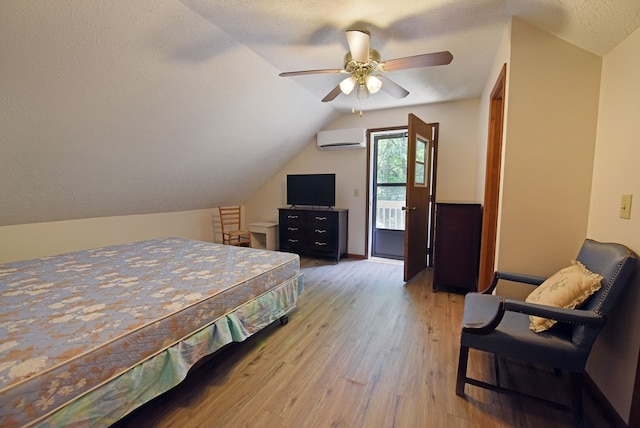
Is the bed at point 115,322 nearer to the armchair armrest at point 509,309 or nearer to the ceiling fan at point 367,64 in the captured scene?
the armchair armrest at point 509,309

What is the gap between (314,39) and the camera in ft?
7.33

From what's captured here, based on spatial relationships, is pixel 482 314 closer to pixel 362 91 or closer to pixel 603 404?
pixel 603 404

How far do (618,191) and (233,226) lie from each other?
5.00m

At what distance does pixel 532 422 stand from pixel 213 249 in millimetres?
2647

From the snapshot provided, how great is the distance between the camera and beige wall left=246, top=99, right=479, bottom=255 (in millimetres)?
3742

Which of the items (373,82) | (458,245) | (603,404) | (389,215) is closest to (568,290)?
(603,404)

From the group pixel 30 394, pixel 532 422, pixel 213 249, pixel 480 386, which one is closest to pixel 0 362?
pixel 30 394

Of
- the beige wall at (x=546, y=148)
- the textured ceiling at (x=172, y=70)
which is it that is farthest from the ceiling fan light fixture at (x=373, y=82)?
the beige wall at (x=546, y=148)

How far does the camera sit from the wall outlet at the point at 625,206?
4.52 feet

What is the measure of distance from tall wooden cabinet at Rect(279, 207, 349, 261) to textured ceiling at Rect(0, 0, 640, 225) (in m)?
1.52

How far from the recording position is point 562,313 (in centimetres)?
129

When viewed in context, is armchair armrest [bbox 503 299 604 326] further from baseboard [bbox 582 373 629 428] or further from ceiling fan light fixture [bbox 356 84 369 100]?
ceiling fan light fixture [bbox 356 84 369 100]

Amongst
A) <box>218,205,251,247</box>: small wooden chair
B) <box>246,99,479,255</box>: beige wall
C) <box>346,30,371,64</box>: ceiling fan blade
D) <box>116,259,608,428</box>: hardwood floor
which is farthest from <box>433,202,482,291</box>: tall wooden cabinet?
<box>218,205,251,247</box>: small wooden chair

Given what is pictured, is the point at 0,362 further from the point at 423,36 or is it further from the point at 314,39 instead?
the point at 423,36
